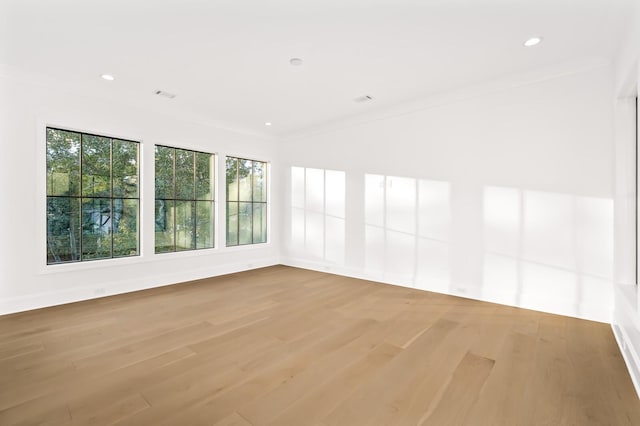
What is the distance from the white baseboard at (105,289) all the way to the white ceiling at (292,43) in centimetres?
259

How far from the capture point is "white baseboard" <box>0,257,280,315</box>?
3508 millimetres

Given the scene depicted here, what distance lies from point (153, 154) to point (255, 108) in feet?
5.61

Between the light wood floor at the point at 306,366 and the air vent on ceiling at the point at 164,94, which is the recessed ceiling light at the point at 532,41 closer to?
the light wood floor at the point at 306,366

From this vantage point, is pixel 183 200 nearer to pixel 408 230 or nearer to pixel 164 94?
pixel 164 94

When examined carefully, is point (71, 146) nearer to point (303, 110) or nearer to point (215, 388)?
point (303, 110)

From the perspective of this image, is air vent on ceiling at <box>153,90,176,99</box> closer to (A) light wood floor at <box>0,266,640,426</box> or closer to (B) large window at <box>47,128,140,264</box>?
(B) large window at <box>47,128,140,264</box>

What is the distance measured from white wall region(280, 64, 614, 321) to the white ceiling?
53 centimetres

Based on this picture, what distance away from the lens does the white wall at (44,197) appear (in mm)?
3457

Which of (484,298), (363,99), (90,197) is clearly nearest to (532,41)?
(363,99)

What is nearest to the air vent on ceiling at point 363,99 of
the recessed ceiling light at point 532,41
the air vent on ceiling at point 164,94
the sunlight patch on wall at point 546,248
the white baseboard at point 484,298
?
the recessed ceiling light at point 532,41

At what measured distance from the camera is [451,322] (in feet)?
10.9

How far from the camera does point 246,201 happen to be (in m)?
6.21

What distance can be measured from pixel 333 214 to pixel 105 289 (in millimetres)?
3706

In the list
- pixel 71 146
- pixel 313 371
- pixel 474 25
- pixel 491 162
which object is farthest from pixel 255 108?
pixel 313 371
